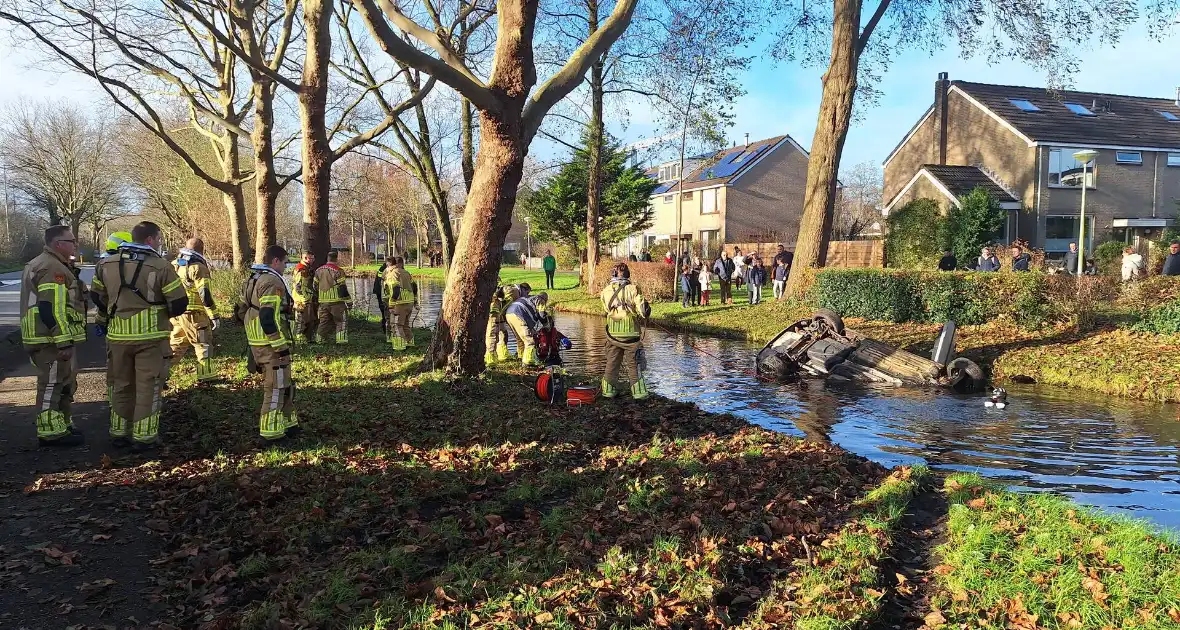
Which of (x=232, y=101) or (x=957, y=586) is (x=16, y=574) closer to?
(x=957, y=586)

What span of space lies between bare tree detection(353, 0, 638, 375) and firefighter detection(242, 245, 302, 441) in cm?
269

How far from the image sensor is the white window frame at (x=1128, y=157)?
33.6 meters

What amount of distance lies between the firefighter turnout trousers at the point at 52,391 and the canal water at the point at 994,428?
267 inches

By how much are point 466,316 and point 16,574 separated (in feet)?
19.2

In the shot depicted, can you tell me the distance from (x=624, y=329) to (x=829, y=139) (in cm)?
1214

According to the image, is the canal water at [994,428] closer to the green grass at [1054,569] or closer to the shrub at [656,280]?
the green grass at [1054,569]

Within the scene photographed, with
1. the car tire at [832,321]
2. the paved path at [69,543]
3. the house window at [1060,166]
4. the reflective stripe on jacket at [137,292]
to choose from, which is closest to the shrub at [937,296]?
the car tire at [832,321]

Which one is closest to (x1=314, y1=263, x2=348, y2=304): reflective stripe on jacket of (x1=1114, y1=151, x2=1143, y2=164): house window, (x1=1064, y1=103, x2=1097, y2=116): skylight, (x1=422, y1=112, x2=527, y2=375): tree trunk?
(x1=422, y1=112, x2=527, y2=375): tree trunk

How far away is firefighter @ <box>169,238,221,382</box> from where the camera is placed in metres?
10.2

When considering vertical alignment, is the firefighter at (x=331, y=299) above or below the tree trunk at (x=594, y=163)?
below

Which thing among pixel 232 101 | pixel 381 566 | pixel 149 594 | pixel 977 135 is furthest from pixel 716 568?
pixel 977 135

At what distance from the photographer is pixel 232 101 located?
18547 millimetres

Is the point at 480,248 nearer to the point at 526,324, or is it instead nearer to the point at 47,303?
the point at 526,324

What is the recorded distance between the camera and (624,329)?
9.87 meters
